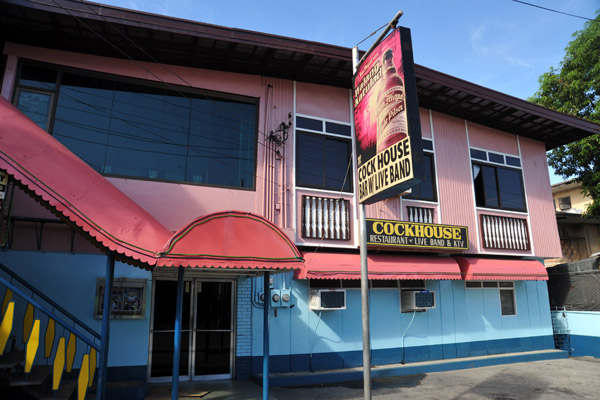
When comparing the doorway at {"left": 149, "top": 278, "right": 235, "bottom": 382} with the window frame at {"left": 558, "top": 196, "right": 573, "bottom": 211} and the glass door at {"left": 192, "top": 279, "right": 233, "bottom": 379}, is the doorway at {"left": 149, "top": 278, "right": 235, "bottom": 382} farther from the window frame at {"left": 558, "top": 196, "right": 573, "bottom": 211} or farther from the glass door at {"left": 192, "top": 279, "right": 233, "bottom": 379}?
the window frame at {"left": 558, "top": 196, "right": 573, "bottom": 211}

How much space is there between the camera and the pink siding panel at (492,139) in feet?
43.9

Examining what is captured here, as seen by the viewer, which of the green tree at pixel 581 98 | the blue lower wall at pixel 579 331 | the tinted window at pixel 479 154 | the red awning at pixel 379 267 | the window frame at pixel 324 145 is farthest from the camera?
the green tree at pixel 581 98

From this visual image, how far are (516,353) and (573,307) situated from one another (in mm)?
3182

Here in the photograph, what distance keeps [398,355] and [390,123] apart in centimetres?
723

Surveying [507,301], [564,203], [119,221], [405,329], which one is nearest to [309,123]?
[119,221]

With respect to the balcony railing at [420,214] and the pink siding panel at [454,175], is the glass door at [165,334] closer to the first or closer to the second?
the balcony railing at [420,214]

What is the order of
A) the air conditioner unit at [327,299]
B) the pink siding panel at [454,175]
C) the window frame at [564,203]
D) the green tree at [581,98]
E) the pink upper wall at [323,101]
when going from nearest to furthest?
the air conditioner unit at [327,299] < the pink upper wall at [323,101] < the pink siding panel at [454,175] < the green tree at [581,98] < the window frame at [564,203]

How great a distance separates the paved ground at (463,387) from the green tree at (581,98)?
9.68 metres

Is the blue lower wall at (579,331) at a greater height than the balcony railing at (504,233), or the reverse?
the balcony railing at (504,233)

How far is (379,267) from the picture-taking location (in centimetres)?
1002

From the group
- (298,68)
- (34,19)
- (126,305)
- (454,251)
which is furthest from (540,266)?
(34,19)

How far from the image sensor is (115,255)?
629cm

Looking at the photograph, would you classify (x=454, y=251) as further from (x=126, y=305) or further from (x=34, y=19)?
(x=34, y=19)

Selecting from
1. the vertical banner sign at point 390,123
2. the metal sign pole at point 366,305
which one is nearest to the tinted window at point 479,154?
the vertical banner sign at point 390,123
